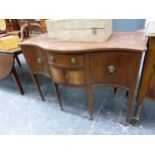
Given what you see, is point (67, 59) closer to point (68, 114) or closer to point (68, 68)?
point (68, 68)

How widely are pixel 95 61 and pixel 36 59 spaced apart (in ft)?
2.04

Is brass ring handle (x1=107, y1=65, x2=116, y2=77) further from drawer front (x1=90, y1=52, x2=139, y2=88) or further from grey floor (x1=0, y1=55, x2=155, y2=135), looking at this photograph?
grey floor (x1=0, y1=55, x2=155, y2=135)

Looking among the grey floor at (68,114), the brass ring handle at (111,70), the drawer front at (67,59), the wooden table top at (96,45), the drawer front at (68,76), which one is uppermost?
the wooden table top at (96,45)

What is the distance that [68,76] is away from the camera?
1232 millimetres

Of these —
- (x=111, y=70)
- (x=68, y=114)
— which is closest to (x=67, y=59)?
(x=111, y=70)

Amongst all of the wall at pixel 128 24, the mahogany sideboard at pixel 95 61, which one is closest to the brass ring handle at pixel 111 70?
the mahogany sideboard at pixel 95 61

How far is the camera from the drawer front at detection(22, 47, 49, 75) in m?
1.34

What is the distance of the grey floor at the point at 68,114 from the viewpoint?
4.67ft

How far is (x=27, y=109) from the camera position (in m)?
1.75

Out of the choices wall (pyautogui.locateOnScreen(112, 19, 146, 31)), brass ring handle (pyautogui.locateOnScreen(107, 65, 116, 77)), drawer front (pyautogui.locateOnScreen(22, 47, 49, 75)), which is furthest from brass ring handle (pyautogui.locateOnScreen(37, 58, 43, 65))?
wall (pyautogui.locateOnScreen(112, 19, 146, 31))

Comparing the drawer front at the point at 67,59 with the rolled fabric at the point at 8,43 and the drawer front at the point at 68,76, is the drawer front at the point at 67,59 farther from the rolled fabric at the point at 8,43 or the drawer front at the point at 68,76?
the rolled fabric at the point at 8,43

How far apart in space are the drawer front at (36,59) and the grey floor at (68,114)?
51 cm

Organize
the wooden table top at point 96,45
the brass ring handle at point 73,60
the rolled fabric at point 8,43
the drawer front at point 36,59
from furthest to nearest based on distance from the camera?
the rolled fabric at point 8,43 → the drawer front at point 36,59 → the brass ring handle at point 73,60 → the wooden table top at point 96,45
